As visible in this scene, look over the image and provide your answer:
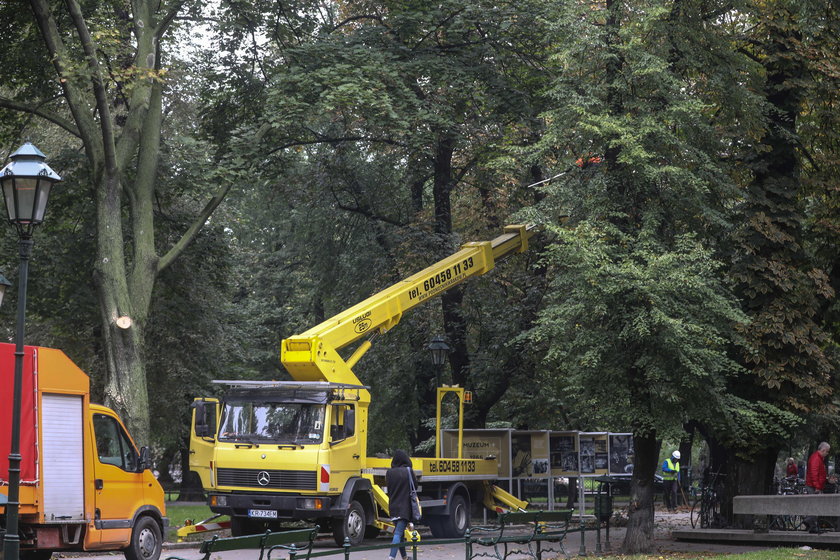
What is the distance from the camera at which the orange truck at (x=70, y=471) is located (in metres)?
14.1

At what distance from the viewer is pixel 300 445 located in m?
18.8

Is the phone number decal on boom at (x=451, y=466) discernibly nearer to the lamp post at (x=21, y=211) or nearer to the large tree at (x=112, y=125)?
the large tree at (x=112, y=125)

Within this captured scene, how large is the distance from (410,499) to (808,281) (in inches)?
369

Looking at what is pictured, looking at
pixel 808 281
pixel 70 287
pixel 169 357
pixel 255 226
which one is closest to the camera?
pixel 808 281

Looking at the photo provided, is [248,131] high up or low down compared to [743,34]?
down

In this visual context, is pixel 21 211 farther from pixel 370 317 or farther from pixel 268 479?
pixel 370 317

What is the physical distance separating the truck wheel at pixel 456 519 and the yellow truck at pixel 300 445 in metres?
1.40

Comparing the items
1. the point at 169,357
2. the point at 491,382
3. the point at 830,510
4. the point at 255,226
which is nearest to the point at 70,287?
the point at 169,357

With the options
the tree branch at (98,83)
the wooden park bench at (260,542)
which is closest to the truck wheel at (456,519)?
the tree branch at (98,83)

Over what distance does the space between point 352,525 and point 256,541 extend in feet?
25.9

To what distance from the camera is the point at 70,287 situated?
2855 cm

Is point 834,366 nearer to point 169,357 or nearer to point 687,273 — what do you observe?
point 687,273

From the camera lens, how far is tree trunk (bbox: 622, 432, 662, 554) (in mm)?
19125

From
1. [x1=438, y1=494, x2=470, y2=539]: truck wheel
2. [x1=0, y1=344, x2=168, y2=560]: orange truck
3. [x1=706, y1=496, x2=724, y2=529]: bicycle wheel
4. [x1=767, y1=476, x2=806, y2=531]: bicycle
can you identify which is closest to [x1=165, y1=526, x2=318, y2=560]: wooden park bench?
[x1=0, y1=344, x2=168, y2=560]: orange truck
